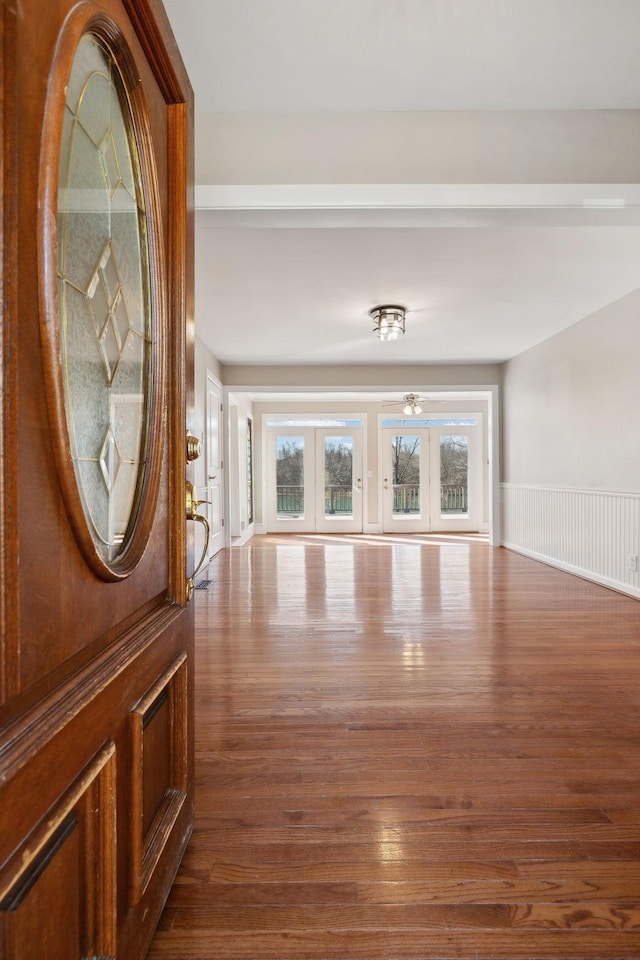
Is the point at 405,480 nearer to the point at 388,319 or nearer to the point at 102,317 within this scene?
the point at 388,319

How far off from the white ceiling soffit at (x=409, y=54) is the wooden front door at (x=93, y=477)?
702mm

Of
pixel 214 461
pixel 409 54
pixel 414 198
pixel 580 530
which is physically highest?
pixel 409 54

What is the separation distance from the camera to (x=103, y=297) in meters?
0.94

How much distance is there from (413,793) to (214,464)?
499 cm

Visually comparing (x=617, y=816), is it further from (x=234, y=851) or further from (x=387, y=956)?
(x=234, y=851)

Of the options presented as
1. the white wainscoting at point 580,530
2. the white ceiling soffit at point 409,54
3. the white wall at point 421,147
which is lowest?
the white wainscoting at point 580,530

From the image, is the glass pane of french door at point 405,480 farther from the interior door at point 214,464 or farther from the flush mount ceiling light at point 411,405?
the interior door at point 214,464

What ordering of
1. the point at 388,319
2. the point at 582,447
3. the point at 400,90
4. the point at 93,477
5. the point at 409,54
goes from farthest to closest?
the point at 582,447
the point at 388,319
the point at 400,90
the point at 409,54
the point at 93,477

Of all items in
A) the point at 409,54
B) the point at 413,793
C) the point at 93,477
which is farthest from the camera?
the point at 409,54

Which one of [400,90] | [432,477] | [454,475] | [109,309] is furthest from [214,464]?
[109,309]

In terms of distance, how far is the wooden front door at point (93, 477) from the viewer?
2.04ft

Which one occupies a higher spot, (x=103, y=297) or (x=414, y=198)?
(x=414, y=198)

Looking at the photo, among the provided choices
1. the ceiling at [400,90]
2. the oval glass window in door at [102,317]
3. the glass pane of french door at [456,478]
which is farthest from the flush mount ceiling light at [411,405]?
the oval glass window in door at [102,317]

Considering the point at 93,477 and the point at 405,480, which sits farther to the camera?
the point at 405,480
